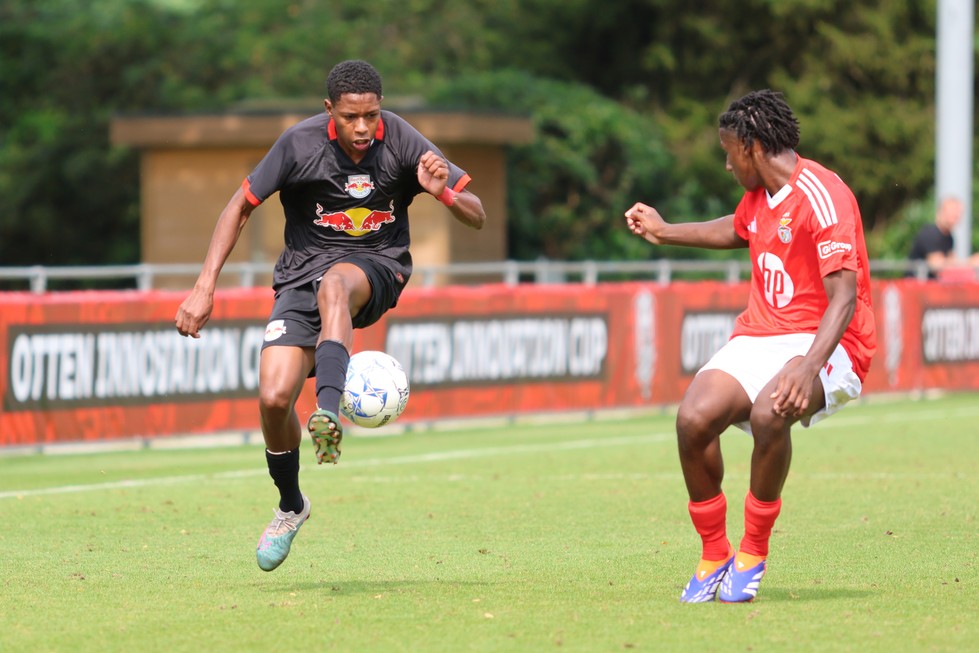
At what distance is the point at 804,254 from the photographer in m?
7.23

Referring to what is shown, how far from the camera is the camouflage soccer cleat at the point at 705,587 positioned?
7.26 metres

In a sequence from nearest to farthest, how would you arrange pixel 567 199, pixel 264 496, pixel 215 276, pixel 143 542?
pixel 215 276 < pixel 143 542 < pixel 264 496 < pixel 567 199

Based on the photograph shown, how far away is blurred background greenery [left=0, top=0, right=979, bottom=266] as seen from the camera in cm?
3450

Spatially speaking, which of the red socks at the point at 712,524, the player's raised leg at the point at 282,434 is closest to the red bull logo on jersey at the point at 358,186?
the player's raised leg at the point at 282,434

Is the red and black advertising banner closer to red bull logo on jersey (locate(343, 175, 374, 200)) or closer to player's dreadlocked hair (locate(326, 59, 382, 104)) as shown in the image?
red bull logo on jersey (locate(343, 175, 374, 200))

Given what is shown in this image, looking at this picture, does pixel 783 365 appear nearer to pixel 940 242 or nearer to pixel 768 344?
pixel 768 344

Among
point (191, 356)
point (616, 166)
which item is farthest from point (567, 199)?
point (191, 356)

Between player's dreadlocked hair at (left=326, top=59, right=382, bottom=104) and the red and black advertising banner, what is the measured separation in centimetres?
679

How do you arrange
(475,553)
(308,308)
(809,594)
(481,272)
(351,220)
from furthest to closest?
(481,272), (475,553), (351,220), (308,308), (809,594)

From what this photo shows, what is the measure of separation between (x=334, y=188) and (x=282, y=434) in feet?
3.63

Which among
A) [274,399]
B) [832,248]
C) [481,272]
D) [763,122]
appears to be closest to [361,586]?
[274,399]

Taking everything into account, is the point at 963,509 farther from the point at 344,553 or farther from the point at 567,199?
the point at 567,199

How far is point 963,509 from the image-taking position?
34.5 ft

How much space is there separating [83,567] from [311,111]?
2031 centimetres
